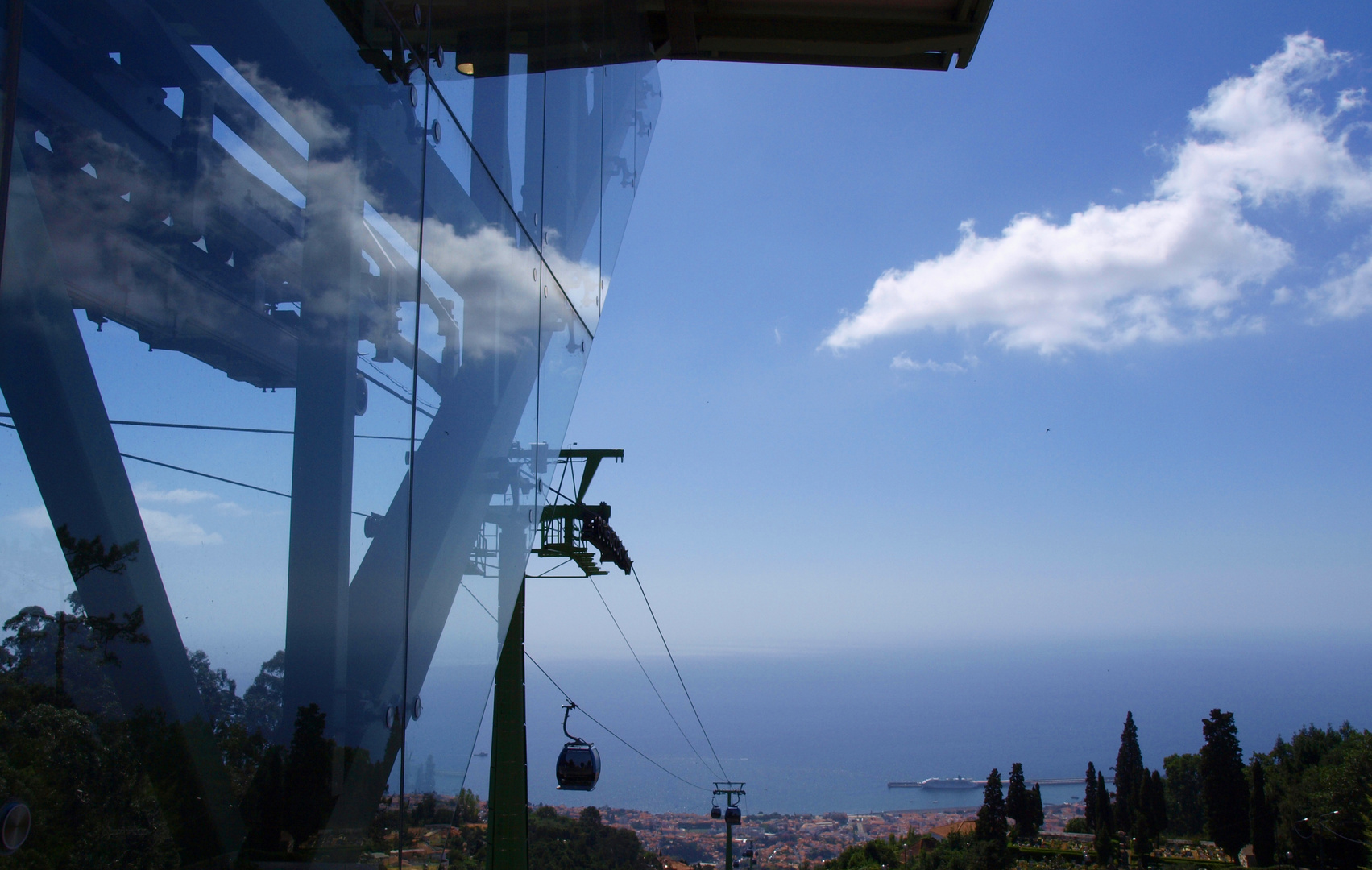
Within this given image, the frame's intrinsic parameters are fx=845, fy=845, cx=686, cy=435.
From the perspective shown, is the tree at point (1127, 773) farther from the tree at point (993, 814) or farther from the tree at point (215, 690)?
the tree at point (215, 690)

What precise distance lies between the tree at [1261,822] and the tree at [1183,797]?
27251 mm

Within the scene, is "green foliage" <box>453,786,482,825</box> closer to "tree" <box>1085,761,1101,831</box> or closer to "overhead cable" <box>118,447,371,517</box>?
"overhead cable" <box>118,447,371,517</box>

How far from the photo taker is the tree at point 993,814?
1654 inches

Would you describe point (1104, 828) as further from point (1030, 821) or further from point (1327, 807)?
point (1327, 807)

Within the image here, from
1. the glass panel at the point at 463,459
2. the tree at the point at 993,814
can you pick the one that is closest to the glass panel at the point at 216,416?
the glass panel at the point at 463,459

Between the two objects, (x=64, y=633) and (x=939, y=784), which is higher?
(x=64, y=633)

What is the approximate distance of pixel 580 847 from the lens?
34625 millimetres

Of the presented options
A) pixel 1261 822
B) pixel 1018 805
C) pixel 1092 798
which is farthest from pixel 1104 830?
pixel 1261 822

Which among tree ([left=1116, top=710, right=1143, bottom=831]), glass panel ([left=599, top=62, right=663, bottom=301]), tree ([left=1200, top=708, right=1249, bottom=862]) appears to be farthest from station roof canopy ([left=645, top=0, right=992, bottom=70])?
tree ([left=1116, top=710, right=1143, bottom=831])

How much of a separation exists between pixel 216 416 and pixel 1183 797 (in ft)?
253

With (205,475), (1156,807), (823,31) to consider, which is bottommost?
(1156,807)

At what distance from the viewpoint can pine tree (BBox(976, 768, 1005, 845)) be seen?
138 ft

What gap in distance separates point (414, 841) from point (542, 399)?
6.01ft

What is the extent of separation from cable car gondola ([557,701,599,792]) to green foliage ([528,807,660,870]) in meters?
15.8
